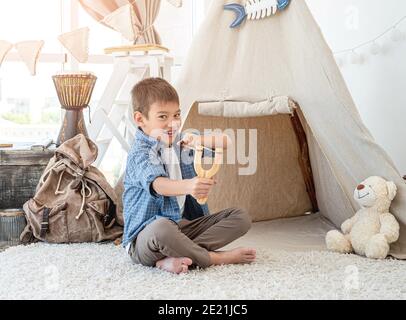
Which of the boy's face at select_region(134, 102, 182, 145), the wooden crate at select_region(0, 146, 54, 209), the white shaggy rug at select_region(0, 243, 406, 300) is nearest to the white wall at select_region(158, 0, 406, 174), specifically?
the white shaggy rug at select_region(0, 243, 406, 300)

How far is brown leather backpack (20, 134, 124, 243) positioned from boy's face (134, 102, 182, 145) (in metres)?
0.54

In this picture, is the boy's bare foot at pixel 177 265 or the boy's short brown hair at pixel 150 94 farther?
the boy's short brown hair at pixel 150 94

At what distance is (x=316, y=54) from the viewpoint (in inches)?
83.2

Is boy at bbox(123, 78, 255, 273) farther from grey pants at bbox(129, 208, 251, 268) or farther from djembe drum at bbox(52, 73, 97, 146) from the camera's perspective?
djembe drum at bbox(52, 73, 97, 146)

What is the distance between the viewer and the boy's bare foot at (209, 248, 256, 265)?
1.85 metres

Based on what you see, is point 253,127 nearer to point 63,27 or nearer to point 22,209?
point 22,209

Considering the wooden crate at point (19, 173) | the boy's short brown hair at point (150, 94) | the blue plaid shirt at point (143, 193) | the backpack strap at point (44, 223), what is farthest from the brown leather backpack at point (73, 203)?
the boy's short brown hair at point (150, 94)

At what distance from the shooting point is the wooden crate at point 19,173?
2471mm

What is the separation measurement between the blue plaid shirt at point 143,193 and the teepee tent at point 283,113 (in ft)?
1.42

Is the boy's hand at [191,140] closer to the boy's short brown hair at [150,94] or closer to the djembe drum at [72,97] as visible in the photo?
the boy's short brown hair at [150,94]

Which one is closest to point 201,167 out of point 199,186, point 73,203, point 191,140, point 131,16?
point 199,186

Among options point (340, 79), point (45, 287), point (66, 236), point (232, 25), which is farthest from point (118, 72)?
point (45, 287)

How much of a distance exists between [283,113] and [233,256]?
65cm

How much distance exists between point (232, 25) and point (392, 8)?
0.93 m
